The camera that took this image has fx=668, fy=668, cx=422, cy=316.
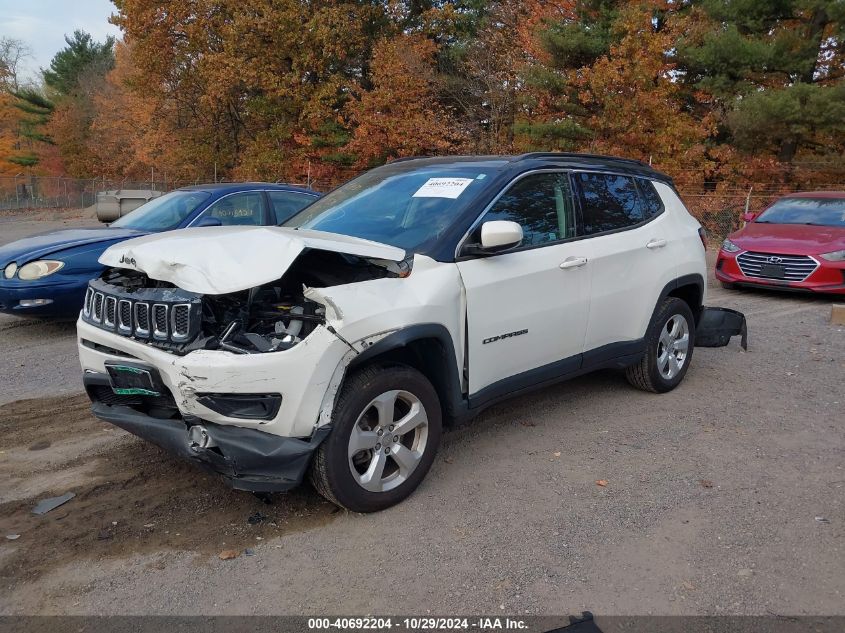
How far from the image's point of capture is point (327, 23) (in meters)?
27.8

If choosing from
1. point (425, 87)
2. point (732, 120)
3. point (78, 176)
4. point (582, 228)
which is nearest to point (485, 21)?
point (425, 87)

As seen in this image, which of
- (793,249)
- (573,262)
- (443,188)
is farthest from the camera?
(793,249)

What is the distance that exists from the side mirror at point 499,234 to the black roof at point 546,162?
0.69 meters

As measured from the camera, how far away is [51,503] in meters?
3.54

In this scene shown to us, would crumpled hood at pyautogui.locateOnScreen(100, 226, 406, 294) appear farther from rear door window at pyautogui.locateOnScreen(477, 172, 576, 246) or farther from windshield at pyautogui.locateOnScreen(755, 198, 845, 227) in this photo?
windshield at pyautogui.locateOnScreen(755, 198, 845, 227)

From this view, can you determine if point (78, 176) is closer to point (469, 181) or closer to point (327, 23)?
point (327, 23)

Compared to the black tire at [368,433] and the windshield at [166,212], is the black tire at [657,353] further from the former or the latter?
the windshield at [166,212]

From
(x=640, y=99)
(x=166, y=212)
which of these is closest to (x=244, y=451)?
(x=166, y=212)

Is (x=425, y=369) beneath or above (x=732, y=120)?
beneath

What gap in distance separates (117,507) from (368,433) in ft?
4.61

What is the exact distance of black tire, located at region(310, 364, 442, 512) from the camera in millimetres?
3189

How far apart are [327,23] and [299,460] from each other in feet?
92.1

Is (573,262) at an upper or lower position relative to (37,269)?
upper

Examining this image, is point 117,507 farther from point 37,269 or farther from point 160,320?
point 37,269
